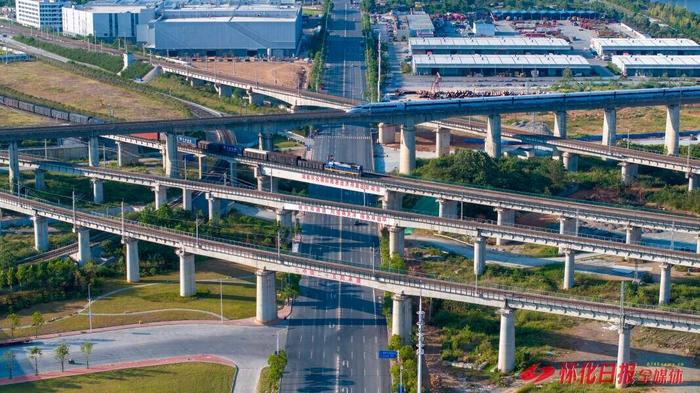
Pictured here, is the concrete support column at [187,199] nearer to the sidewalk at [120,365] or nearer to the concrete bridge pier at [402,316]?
the sidewalk at [120,365]

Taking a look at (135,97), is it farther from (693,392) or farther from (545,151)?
(693,392)

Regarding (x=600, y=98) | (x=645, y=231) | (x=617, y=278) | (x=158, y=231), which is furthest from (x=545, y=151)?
(x=158, y=231)

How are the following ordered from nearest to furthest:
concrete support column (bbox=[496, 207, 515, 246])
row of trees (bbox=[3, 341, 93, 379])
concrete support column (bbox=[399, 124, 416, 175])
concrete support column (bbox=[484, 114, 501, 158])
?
row of trees (bbox=[3, 341, 93, 379]) < concrete support column (bbox=[496, 207, 515, 246]) < concrete support column (bbox=[399, 124, 416, 175]) < concrete support column (bbox=[484, 114, 501, 158])

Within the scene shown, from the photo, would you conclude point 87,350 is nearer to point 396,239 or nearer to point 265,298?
point 265,298

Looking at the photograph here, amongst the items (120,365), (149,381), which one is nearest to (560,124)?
(120,365)

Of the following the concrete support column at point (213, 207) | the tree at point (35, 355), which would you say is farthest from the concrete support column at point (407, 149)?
the tree at point (35, 355)

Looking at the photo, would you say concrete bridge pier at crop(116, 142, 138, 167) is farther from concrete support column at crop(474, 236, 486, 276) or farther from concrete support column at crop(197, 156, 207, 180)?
concrete support column at crop(474, 236, 486, 276)

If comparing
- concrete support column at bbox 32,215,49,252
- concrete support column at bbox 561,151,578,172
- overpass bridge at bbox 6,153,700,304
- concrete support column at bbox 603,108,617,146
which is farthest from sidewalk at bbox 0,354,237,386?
concrete support column at bbox 603,108,617,146
